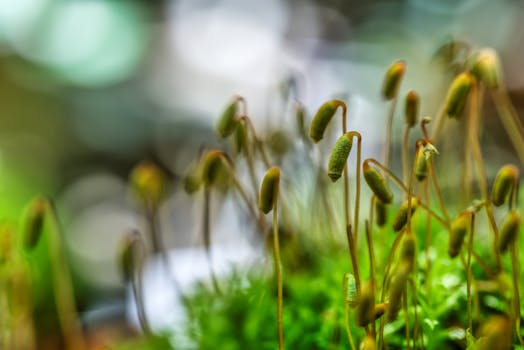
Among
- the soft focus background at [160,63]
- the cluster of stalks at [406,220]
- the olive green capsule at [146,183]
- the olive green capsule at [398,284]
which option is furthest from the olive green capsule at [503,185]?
the soft focus background at [160,63]

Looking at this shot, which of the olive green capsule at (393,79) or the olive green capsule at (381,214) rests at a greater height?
the olive green capsule at (393,79)

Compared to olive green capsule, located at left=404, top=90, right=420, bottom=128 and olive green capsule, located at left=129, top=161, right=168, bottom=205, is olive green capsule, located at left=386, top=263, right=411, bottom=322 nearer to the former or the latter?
olive green capsule, located at left=404, top=90, right=420, bottom=128

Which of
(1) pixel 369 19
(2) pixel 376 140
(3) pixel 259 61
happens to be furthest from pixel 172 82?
(2) pixel 376 140

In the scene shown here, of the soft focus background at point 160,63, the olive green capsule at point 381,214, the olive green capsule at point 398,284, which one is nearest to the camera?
the olive green capsule at point 398,284

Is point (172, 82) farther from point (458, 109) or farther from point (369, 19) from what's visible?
point (458, 109)

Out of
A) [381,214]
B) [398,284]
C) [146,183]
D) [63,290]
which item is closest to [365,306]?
[398,284]

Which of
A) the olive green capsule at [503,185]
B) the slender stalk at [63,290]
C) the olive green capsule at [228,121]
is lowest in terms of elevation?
the slender stalk at [63,290]

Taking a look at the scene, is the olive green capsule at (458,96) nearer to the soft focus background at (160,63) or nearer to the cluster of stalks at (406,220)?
the cluster of stalks at (406,220)
